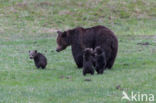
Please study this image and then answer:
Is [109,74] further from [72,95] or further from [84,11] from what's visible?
[84,11]

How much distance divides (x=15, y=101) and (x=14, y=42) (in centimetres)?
1567

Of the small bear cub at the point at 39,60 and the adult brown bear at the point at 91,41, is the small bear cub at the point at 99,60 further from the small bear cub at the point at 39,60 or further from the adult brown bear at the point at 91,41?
the small bear cub at the point at 39,60

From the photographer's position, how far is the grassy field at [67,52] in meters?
10.9

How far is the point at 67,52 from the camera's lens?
21.4 m

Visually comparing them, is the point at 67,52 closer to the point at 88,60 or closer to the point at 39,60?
the point at 39,60

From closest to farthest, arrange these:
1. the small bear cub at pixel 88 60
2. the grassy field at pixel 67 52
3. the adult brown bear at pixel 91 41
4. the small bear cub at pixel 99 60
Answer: the grassy field at pixel 67 52, the small bear cub at pixel 88 60, the small bear cub at pixel 99 60, the adult brown bear at pixel 91 41

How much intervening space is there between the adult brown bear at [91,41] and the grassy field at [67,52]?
0.57 m

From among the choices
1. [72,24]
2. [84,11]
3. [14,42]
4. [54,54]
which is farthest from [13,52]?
[84,11]

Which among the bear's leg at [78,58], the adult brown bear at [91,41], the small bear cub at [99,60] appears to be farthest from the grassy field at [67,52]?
the adult brown bear at [91,41]

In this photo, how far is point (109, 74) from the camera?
14.3 meters

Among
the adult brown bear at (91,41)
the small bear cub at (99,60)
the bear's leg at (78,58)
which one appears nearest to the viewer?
the small bear cub at (99,60)

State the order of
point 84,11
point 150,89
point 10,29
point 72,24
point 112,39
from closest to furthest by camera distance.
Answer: point 150,89, point 112,39, point 10,29, point 72,24, point 84,11

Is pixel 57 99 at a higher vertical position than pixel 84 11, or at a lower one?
higher

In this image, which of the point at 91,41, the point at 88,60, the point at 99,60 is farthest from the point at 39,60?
the point at 99,60
